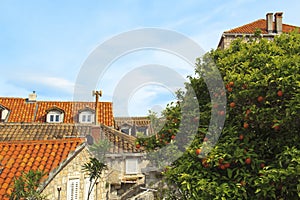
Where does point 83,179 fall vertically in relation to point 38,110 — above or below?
below

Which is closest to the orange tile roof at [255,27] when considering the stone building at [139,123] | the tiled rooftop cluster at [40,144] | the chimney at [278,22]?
the chimney at [278,22]

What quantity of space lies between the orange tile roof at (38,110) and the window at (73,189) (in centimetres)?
1420

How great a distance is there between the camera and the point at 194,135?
15.8 ft

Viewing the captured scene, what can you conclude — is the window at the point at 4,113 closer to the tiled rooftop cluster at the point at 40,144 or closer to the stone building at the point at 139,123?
the tiled rooftop cluster at the point at 40,144

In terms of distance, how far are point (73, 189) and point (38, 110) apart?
17.5 metres

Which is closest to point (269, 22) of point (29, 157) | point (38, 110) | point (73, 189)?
point (73, 189)

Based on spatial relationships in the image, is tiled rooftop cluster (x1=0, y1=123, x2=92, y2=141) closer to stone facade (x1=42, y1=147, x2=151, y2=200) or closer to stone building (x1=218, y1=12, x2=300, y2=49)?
stone facade (x1=42, y1=147, x2=151, y2=200)

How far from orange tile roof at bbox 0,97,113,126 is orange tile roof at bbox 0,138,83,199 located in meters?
13.4

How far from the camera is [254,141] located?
13.9 ft

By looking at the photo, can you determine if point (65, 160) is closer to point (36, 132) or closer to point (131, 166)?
point (131, 166)

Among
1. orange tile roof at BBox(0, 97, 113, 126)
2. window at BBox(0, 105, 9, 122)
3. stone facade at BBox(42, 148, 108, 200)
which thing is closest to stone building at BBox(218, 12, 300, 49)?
orange tile roof at BBox(0, 97, 113, 126)

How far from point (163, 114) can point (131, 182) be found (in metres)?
6.09

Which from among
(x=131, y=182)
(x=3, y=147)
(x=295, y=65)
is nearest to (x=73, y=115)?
(x=131, y=182)

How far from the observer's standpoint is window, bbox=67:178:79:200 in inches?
299
